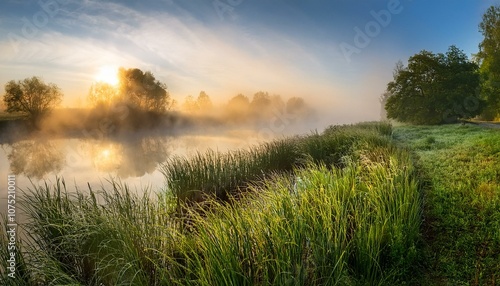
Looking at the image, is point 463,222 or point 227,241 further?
point 463,222

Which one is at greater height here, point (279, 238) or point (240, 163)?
point (240, 163)

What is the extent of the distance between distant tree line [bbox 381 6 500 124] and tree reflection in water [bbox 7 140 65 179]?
3084cm

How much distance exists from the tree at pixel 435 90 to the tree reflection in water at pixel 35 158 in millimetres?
30594

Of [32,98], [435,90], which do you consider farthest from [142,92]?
[435,90]

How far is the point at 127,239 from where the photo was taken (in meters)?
4.71

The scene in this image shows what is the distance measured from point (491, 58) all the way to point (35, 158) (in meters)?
38.3

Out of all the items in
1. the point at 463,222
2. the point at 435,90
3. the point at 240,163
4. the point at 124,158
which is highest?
the point at 435,90

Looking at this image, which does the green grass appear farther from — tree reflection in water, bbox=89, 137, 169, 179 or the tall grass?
tree reflection in water, bbox=89, 137, 169, 179

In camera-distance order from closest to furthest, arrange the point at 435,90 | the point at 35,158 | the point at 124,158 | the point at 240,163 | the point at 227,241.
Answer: the point at 227,241
the point at 240,163
the point at 35,158
the point at 124,158
the point at 435,90

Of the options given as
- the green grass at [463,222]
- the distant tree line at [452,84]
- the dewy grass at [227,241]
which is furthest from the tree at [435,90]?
the dewy grass at [227,241]

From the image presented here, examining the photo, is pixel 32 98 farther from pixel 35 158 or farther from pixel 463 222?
pixel 463 222

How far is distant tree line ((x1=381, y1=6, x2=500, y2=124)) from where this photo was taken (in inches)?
1164

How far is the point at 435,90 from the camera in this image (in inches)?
1225

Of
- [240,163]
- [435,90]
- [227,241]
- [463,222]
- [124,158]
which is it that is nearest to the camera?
[227,241]
